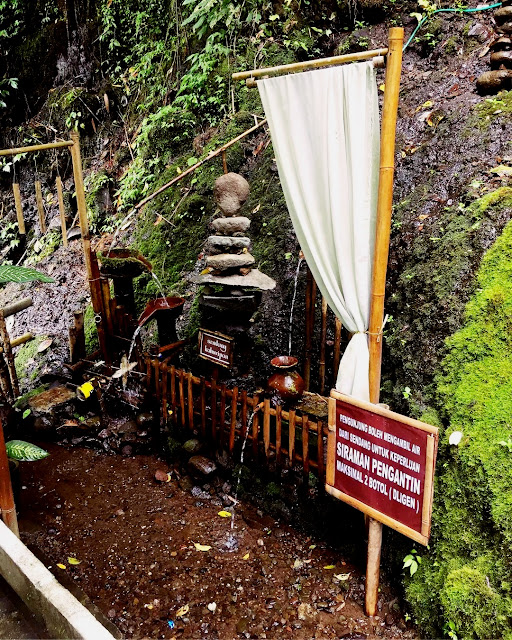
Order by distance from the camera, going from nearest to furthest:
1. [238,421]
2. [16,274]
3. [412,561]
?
[412,561], [16,274], [238,421]

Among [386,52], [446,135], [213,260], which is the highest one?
[386,52]

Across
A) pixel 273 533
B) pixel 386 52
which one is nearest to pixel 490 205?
pixel 386 52

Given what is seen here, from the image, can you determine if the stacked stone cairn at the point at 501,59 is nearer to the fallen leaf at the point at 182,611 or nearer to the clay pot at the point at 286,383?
the clay pot at the point at 286,383

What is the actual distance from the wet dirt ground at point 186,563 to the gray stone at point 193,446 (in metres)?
0.38

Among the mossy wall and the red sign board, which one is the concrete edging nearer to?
the red sign board

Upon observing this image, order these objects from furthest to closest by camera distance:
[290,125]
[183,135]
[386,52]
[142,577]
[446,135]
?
[183,135], [446,135], [142,577], [290,125], [386,52]

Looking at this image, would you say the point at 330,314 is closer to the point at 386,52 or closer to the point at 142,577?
the point at 386,52

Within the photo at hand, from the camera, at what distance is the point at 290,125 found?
3357 millimetres

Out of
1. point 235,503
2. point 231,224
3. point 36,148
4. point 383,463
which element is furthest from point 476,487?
point 36,148

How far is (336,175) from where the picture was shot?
127 inches

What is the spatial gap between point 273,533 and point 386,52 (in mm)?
3878

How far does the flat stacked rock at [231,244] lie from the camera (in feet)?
14.9

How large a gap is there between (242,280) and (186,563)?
255 centimetres

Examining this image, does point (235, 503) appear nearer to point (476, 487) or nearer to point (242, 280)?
point (242, 280)
